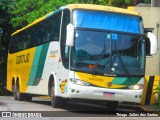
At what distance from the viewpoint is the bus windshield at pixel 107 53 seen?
13.3m

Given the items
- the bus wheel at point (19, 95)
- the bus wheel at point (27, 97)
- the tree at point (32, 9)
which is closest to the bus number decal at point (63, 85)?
the bus wheel at point (19, 95)

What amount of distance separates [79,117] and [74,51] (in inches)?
84.4

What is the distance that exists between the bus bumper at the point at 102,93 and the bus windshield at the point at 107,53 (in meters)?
0.56

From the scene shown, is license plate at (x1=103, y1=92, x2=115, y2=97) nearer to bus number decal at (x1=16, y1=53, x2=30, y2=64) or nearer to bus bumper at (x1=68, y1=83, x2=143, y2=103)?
bus bumper at (x1=68, y1=83, x2=143, y2=103)

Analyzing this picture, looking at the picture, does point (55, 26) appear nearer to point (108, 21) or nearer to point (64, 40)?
point (64, 40)

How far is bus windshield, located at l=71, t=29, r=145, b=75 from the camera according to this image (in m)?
13.3

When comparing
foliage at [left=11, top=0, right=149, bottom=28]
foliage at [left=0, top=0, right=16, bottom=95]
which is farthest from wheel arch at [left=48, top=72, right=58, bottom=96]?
foliage at [left=0, top=0, right=16, bottom=95]

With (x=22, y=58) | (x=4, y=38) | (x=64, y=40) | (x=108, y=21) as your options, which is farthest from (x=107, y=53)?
(x=4, y=38)

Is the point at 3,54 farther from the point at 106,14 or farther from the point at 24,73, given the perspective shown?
the point at 106,14

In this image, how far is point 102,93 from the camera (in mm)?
13352

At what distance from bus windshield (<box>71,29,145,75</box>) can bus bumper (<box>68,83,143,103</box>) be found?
56cm

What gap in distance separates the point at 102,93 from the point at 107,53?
50.4 inches

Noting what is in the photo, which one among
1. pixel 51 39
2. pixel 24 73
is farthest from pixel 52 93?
pixel 24 73

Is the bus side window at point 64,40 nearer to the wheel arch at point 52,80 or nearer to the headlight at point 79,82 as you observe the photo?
the headlight at point 79,82
